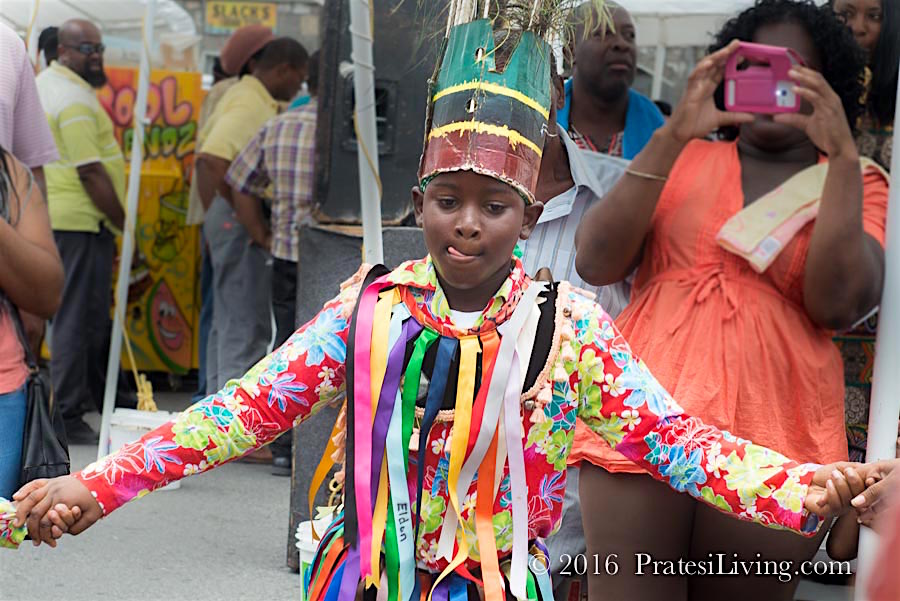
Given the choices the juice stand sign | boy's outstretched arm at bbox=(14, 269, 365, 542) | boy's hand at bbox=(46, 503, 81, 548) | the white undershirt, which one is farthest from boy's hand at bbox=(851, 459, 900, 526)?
the juice stand sign

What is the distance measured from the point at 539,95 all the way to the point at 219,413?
2.83 feet

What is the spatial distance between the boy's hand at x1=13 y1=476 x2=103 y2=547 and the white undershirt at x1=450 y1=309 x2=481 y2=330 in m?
0.74

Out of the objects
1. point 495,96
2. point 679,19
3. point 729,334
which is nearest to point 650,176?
point 729,334

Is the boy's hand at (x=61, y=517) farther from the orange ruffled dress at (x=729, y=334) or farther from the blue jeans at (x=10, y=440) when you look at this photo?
the orange ruffled dress at (x=729, y=334)

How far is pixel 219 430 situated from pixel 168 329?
280 inches

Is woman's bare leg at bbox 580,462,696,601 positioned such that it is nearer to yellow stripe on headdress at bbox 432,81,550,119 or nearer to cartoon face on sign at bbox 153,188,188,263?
yellow stripe on headdress at bbox 432,81,550,119

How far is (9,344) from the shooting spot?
331 centimetres

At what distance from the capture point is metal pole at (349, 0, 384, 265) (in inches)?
144

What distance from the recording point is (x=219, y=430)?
2.37 meters

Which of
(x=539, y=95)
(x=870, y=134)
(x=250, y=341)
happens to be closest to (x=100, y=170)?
(x=250, y=341)

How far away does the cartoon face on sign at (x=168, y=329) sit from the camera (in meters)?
9.27

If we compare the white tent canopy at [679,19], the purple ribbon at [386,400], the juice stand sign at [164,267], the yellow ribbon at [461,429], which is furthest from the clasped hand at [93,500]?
the juice stand sign at [164,267]

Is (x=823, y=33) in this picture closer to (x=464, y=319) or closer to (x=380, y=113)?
(x=464, y=319)

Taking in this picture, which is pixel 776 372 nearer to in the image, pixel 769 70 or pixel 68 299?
pixel 769 70
